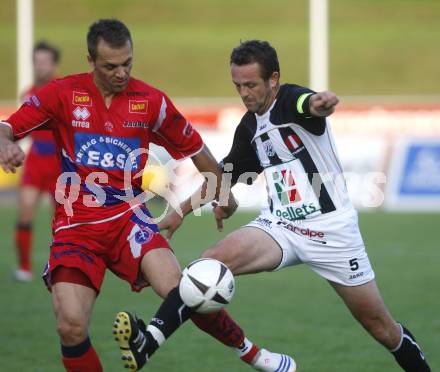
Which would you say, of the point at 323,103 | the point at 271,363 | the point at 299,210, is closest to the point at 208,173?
the point at 299,210

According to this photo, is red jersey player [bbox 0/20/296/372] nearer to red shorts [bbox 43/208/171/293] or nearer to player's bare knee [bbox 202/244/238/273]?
red shorts [bbox 43/208/171/293]

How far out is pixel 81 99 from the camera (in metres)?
5.61

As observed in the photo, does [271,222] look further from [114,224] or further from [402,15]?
[402,15]

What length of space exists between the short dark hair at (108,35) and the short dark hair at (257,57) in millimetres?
649

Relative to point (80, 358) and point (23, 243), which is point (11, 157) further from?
point (23, 243)

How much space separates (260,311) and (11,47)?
1041 inches

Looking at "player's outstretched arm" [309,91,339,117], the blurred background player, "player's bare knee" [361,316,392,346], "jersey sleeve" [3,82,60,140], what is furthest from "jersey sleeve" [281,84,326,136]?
the blurred background player

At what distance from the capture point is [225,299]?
5.25 meters

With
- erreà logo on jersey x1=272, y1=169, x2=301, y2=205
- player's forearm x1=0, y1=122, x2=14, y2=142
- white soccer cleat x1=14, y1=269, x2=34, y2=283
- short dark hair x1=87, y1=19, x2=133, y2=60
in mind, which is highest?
short dark hair x1=87, y1=19, x2=133, y2=60

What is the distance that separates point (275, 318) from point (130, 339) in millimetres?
3552

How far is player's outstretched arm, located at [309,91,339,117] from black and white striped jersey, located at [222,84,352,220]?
22 cm

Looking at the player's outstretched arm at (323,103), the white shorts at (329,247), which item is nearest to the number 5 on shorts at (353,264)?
the white shorts at (329,247)

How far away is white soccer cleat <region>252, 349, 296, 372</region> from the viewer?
19.7 ft

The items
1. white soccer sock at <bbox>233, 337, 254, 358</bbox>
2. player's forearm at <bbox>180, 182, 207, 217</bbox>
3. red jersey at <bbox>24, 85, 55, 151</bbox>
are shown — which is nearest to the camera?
white soccer sock at <bbox>233, 337, 254, 358</bbox>
